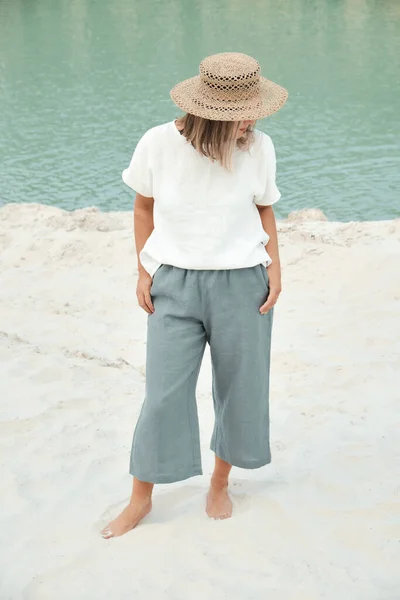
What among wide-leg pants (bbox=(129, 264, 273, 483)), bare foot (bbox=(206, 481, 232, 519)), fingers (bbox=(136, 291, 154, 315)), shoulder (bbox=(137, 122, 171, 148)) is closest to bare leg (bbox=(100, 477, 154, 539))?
wide-leg pants (bbox=(129, 264, 273, 483))

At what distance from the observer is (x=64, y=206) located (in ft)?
25.0

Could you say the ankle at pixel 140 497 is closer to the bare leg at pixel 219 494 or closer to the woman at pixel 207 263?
the woman at pixel 207 263

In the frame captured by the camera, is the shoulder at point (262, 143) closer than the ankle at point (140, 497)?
Yes

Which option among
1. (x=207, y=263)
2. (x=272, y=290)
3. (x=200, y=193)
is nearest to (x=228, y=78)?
(x=200, y=193)

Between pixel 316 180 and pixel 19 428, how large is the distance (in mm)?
5143

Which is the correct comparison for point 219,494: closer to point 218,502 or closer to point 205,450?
point 218,502

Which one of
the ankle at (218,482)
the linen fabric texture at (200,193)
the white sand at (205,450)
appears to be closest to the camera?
the linen fabric texture at (200,193)

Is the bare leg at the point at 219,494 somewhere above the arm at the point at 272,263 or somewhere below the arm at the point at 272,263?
below

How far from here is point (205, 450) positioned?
3.40 meters

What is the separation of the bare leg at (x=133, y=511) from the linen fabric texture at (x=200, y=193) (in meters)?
0.75

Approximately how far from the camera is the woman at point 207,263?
97.0 inches

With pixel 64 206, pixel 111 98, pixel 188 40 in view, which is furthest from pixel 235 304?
pixel 188 40

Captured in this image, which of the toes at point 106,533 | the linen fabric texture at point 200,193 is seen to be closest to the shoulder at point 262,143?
the linen fabric texture at point 200,193

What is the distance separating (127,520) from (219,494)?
0.32 m
